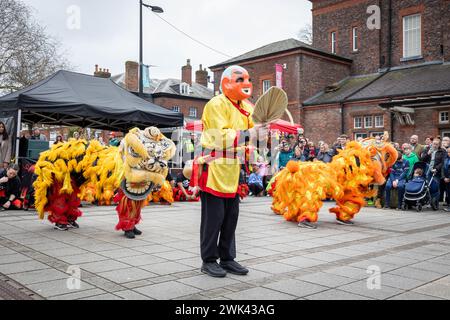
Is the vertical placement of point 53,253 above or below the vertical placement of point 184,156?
below

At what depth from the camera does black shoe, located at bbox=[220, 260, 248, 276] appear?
A: 4.55m

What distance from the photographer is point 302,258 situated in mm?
5445

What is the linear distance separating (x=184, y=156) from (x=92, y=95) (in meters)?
6.39

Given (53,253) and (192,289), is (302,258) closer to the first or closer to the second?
(192,289)

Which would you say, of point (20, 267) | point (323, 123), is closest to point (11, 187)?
point (20, 267)

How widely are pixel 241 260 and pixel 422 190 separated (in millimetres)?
7774

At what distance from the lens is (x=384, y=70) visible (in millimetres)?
26234

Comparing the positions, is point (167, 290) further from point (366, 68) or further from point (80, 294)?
point (366, 68)

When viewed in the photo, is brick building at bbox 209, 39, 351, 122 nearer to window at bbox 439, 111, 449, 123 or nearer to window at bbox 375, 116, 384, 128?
window at bbox 375, 116, 384, 128

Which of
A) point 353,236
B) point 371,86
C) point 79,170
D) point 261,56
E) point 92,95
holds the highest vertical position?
point 261,56

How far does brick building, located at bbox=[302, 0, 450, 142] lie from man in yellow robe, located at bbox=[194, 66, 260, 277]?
1619cm

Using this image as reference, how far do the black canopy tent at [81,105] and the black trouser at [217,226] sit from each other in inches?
296
